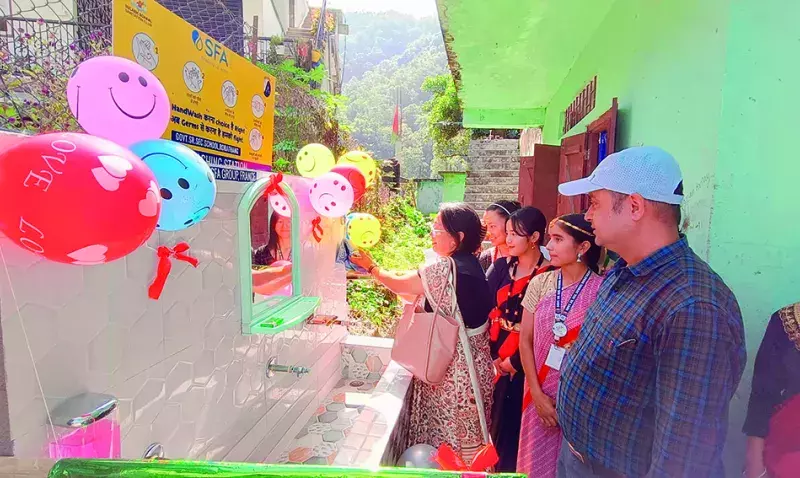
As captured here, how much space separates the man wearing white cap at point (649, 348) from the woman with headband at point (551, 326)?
0.48 meters

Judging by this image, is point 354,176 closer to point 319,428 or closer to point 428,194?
point 319,428

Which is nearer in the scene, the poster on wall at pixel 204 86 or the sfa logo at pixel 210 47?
the poster on wall at pixel 204 86

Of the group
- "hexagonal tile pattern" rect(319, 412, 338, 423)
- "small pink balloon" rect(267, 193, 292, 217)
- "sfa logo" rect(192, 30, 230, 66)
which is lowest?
"hexagonal tile pattern" rect(319, 412, 338, 423)

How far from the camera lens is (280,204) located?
8.52 ft

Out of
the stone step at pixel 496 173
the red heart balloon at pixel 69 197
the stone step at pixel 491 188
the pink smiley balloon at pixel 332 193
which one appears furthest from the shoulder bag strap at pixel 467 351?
the stone step at pixel 496 173

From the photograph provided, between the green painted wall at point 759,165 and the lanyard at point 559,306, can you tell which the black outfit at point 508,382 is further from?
the green painted wall at point 759,165

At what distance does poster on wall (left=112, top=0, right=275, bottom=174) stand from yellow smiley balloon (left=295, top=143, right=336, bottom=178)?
2.32ft

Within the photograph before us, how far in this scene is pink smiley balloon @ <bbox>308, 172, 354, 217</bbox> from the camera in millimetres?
2775

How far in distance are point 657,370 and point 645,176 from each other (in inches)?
22.6

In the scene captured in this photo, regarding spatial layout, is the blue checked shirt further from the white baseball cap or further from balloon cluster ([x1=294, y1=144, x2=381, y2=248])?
balloon cluster ([x1=294, y1=144, x2=381, y2=248])

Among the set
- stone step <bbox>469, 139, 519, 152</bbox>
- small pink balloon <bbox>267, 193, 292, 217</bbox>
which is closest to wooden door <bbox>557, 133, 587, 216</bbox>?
small pink balloon <bbox>267, 193, 292, 217</bbox>

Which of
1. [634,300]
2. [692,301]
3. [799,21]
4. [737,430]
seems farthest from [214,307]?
[799,21]

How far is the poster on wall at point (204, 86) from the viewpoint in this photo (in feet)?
4.84

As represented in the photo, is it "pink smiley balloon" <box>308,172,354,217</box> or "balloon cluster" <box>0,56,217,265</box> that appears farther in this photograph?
"pink smiley balloon" <box>308,172,354,217</box>
